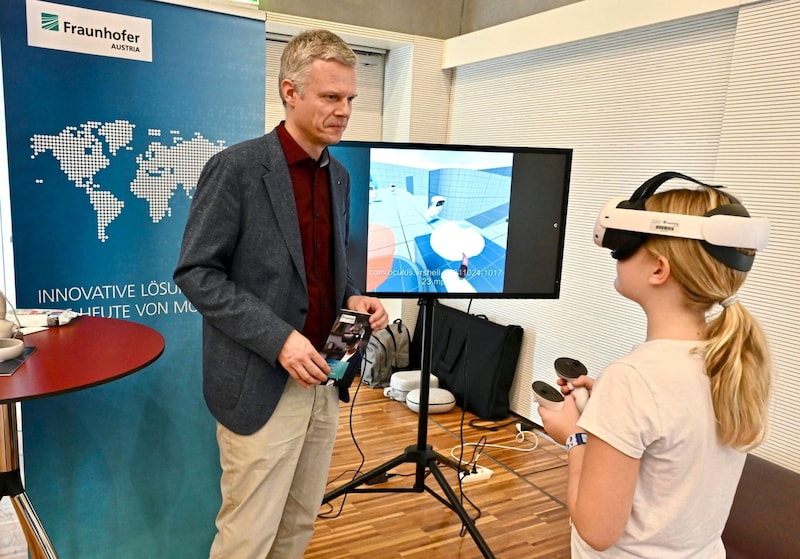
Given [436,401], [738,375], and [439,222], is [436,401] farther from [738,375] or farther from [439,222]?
[738,375]

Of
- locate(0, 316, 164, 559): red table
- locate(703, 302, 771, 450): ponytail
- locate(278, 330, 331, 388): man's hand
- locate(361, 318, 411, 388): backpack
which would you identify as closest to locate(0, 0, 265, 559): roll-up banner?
locate(0, 316, 164, 559): red table

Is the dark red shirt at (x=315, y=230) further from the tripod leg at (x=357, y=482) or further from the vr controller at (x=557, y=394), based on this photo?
the tripod leg at (x=357, y=482)

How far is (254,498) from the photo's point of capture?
163 centimetres

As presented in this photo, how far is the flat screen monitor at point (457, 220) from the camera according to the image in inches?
97.0

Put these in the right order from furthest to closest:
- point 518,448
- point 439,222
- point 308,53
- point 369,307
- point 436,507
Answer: point 518,448 < point 436,507 < point 439,222 < point 369,307 < point 308,53

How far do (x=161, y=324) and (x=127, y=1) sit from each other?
3.54 feet

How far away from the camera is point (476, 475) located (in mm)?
3154

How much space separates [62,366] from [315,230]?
28.1 inches

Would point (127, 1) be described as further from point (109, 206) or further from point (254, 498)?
point (254, 498)

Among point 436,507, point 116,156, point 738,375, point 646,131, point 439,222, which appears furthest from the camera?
point 646,131

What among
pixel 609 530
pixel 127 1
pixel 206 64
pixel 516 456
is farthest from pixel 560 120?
pixel 609 530

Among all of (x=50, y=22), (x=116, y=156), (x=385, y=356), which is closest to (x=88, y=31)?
(x=50, y=22)

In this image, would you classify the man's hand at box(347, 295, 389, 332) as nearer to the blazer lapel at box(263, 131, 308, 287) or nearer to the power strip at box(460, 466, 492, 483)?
the blazer lapel at box(263, 131, 308, 287)

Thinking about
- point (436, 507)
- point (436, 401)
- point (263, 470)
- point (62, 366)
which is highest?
point (62, 366)
